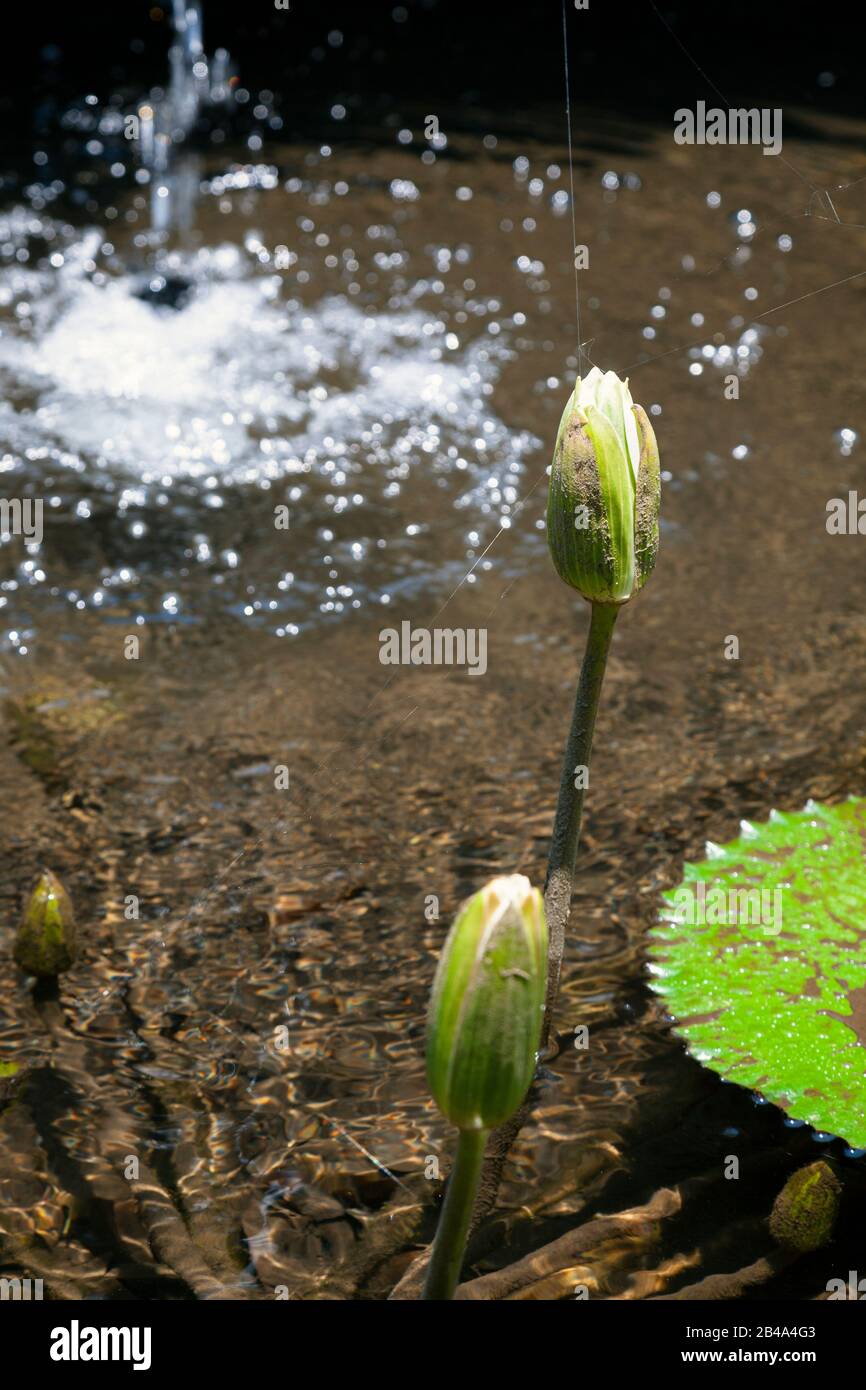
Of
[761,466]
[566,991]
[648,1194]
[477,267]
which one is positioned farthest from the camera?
[477,267]

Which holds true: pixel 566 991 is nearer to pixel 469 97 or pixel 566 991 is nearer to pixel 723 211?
pixel 723 211

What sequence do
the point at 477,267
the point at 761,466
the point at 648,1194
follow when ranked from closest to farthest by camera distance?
1. the point at 648,1194
2. the point at 761,466
3. the point at 477,267

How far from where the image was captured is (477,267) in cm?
518

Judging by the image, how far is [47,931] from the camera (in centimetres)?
221

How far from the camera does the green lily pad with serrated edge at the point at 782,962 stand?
1.79m

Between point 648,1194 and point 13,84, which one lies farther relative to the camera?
point 13,84

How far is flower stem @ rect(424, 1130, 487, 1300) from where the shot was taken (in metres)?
1.08

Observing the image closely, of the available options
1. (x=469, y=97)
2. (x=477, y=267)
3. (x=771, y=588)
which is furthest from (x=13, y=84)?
(x=771, y=588)

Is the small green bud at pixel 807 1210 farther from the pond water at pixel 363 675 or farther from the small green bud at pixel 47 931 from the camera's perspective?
the small green bud at pixel 47 931

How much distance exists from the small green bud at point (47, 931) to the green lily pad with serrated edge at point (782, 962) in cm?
101

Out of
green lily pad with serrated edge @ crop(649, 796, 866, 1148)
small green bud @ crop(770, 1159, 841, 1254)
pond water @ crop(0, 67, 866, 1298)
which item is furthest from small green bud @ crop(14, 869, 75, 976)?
small green bud @ crop(770, 1159, 841, 1254)

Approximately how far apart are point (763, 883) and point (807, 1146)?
41 centimetres

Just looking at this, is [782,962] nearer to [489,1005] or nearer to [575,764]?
[575,764]

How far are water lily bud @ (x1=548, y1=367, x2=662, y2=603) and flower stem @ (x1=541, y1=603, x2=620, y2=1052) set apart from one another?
2.0 inches
